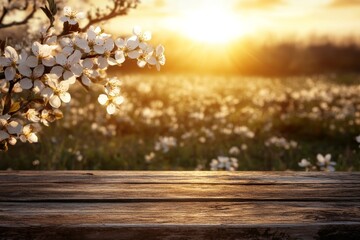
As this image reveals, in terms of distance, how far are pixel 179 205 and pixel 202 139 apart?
5077mm

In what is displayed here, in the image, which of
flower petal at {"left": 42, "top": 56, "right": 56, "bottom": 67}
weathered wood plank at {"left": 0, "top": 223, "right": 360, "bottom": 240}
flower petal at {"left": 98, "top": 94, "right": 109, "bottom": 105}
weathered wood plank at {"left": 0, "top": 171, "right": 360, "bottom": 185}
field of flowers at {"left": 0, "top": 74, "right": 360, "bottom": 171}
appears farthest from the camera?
field of flowers at {"left": 0, "top": 74, "right": 360, "bottom": 171}

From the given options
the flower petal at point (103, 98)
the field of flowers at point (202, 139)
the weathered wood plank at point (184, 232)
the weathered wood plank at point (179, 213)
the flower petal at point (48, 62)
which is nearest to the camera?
the weathered wood plank at point (184, 232)

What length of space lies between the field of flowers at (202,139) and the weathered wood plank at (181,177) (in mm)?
1876

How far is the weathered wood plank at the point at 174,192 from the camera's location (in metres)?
2.77

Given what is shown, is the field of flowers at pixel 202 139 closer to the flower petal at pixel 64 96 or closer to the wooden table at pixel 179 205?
the wooden table at pixel 179 205

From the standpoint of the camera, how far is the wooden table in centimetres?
235

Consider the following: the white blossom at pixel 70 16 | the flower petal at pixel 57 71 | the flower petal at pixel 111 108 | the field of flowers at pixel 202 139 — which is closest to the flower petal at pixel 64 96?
the flower petal at pixel 57 71

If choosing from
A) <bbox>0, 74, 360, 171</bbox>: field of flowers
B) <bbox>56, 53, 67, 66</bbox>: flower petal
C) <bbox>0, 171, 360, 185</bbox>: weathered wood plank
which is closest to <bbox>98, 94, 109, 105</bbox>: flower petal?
<bbox>56, 53, 67, 66</bbox>: flower petal

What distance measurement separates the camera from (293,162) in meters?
6.70

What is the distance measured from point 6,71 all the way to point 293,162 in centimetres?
468

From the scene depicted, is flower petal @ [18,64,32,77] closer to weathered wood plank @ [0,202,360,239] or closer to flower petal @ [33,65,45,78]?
flower petal @ [33,65,45,78]

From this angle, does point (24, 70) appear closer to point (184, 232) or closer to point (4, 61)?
point (4, 61)

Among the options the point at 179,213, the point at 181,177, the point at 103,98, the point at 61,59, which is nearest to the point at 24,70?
the point at 61,59

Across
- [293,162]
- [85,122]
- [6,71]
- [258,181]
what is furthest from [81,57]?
[85,122]
